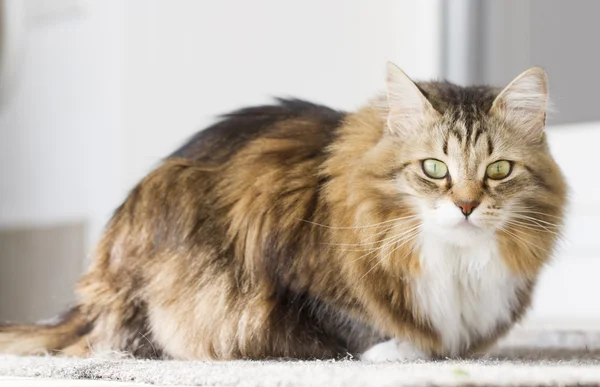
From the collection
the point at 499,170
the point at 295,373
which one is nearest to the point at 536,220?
the point at 499,170

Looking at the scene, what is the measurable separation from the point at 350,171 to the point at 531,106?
34cm

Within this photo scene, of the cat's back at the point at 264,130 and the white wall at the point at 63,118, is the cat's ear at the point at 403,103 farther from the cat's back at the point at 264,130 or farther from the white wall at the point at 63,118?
A: the white wall at the point at 63,118

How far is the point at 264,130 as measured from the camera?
1.56 metres

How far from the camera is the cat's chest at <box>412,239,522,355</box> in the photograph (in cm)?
134

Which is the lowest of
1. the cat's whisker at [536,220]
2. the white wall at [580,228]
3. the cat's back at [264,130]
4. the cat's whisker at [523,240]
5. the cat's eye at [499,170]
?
the white wall at [580,228]

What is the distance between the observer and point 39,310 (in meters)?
2.76

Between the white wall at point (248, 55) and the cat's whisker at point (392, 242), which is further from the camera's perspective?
the white wall at point (248, 55)

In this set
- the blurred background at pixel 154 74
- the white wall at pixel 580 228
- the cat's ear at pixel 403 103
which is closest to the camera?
the cat's ear at pixel 403 103

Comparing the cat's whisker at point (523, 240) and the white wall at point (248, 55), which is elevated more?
the white wall at point (248, 55)

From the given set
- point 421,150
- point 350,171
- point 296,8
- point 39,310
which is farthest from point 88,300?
point 296,8

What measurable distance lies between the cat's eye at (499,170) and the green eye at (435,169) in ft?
0.23

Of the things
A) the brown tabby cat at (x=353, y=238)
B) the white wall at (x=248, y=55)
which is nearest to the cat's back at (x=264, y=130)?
the brown tabby cat at (x=353, y=238)

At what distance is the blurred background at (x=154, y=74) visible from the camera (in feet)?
9.11

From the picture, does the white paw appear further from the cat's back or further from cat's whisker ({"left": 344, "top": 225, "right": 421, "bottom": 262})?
the cat's back
